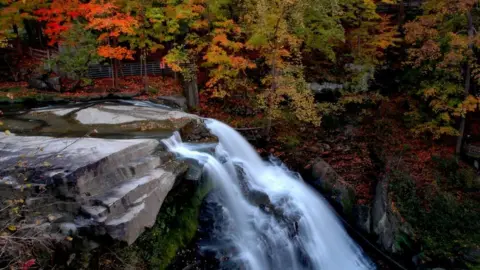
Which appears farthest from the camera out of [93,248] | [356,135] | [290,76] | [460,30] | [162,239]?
[356,135]

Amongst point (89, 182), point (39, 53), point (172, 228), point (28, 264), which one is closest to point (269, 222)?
point (172, 228)

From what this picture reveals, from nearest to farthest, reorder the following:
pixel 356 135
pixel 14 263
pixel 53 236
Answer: pixel 14 263 → pixel 53 236 → pixel 356 135

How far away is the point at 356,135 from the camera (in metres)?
16.7

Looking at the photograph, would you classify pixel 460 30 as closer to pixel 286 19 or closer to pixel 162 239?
pixel 286 19

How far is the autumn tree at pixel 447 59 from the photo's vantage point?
13.0 m

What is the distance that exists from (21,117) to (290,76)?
37.2 ft

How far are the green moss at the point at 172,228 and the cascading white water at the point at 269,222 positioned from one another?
31.3 inches

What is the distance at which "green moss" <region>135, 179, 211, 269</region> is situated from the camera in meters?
8.35

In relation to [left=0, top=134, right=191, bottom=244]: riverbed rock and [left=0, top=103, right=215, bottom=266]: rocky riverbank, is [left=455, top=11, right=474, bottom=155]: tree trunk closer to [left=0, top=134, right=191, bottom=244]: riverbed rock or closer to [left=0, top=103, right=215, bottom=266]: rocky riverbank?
[left=0, top=103, right=215, bottom=266]: rocky riverbank

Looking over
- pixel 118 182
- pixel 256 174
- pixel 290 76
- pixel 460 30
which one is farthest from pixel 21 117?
pixel 460 30

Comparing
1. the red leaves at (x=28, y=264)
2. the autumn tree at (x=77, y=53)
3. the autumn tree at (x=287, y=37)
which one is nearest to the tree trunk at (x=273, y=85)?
the autumn tree at (x=287, y=37)

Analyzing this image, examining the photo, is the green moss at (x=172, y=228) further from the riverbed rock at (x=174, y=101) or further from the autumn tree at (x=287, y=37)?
the riverbed rock at (x=174, y=101)

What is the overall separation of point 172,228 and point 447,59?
12281mm

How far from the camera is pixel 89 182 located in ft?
22.9
